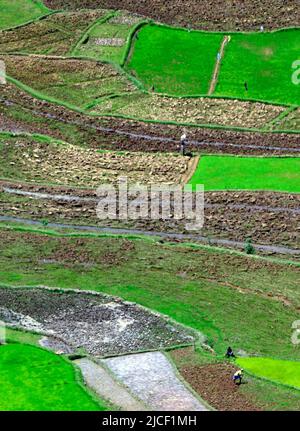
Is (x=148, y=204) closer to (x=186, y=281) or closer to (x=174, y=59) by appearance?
(x=186, y=281)

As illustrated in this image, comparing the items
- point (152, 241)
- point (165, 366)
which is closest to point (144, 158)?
point (152, 241)

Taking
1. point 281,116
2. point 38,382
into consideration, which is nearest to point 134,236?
point 38,382

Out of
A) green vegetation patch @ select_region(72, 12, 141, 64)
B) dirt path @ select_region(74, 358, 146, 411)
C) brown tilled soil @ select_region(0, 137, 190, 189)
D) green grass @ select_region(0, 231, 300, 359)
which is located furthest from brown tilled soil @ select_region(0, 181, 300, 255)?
green vegetation patch @ select_region(72, 12, 141, 64)

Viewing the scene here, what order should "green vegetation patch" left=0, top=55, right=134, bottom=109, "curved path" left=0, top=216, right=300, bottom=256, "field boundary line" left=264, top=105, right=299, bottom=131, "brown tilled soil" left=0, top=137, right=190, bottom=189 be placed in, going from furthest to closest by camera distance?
1. "green vegetation patch" left=0, top=55, right=134, bottom=109
2. "field boundary line" left=264, top=105, right=299, bottom=131
3. "brown tilled soil" left=0, top=137, right=190, bottom=189
4. "curved path" left=0, top=216, right=300, bottom=256

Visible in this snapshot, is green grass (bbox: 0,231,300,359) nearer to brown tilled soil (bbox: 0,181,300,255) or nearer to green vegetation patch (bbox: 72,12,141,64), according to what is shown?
brown tilled soil (bbox: 0,181,300,255)

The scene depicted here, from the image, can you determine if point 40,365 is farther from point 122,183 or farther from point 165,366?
point 122,183

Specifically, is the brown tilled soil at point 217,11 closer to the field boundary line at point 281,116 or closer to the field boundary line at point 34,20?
the field boundary line at point 34,20
